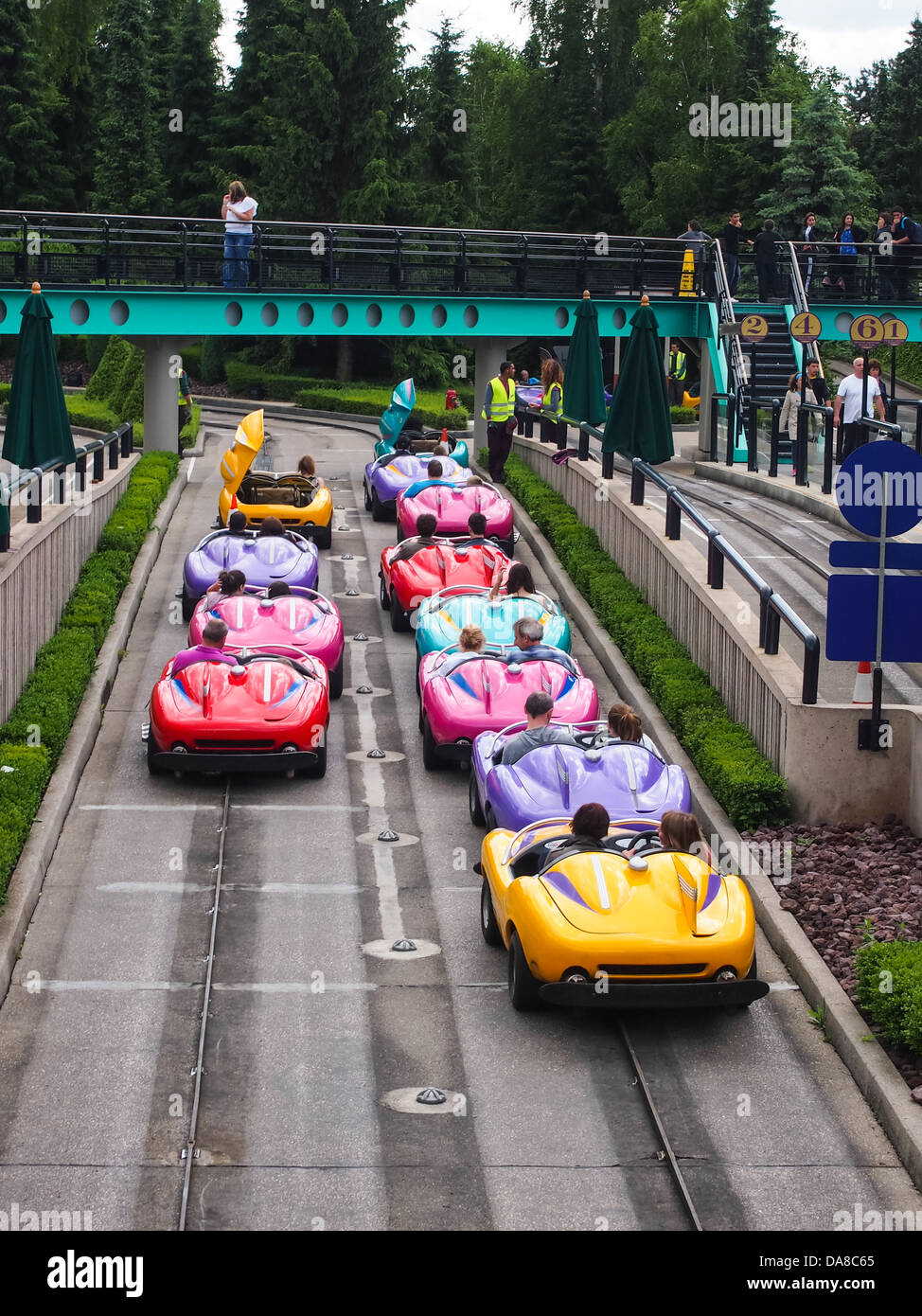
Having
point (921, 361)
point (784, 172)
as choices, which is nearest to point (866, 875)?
point (921, 361)

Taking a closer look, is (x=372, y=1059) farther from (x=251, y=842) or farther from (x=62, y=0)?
(x=62, y=0)

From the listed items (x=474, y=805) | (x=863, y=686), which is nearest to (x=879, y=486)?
(x=863, y=686)

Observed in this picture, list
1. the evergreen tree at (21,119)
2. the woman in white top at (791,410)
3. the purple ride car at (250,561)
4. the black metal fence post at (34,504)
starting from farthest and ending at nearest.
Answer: the evergreen tree at (21,119)
the woman in white top at (791,410)
the purple ride car at (250,561)
the black metal fence post at (34,504)

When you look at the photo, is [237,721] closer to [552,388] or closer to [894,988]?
[894,988]

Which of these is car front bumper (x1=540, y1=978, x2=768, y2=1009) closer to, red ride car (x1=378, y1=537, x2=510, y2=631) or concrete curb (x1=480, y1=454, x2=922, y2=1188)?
A: concrete curb (x1=480, y1=454, x2=922, y2=1188)

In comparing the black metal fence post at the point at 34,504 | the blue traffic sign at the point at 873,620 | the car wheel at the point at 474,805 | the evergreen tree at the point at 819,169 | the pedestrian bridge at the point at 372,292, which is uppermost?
the evergreen tree at the point at 819,169

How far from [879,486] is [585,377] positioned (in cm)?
1449

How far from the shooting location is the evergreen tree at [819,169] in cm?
5422

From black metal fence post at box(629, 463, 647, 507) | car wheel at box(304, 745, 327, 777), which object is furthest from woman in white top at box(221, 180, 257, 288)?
car wheel at box(304, 745, 327, 777)

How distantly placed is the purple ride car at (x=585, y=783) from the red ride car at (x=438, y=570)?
6634 millimetres

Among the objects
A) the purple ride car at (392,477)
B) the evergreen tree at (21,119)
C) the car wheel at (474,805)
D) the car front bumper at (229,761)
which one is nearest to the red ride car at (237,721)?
the car front bumper at (229,761)

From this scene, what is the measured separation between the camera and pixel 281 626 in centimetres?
1712

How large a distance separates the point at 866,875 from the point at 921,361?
4143 cm

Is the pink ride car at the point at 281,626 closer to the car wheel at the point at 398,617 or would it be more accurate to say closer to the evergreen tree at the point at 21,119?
the car wheel at the point at 398,617
